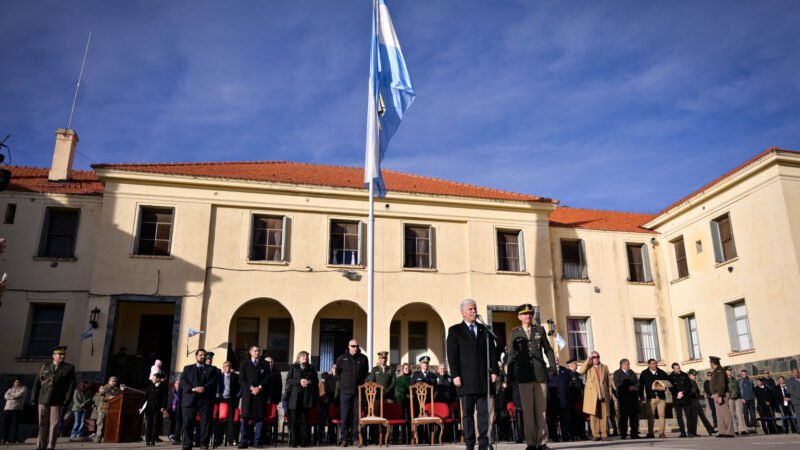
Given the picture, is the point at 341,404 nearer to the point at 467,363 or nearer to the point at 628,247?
the point at 467,363

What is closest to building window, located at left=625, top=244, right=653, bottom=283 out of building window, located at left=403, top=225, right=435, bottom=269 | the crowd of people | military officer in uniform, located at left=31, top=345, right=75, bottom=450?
the crowd of people

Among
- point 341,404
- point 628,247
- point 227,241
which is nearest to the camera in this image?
point 341,404

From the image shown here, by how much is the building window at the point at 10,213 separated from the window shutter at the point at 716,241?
79.1ft

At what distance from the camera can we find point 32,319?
66.7 ft

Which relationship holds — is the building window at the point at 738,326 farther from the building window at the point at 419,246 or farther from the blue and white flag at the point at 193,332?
the blue and white flag at the point at 193,332

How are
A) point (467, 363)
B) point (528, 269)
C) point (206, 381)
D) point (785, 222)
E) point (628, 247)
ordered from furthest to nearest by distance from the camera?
point (628, 247) → point (528, 269) → point (785, 222) → point (206, 381) → point (467, 363)

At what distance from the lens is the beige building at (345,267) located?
20.3 metres

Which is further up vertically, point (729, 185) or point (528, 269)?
point (729, 185)

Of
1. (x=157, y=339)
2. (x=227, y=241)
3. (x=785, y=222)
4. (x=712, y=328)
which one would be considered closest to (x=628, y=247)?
(x=712, y=328)

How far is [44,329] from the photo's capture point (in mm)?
20375

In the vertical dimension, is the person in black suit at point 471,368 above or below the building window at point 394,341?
below

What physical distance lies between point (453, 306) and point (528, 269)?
3.34 metres

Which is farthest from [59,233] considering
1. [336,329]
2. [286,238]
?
[336,329]

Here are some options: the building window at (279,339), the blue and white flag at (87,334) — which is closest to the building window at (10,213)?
the blue and white flag at (87,334)
